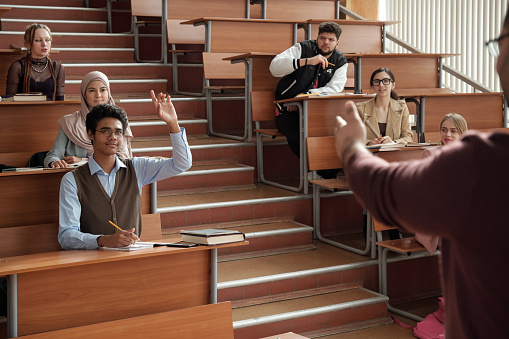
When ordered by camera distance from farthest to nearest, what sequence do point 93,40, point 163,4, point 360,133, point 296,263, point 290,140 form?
1. point 93,40
2. point 163,4
3. point 290,140
4. point 296,263
5. point 360,133

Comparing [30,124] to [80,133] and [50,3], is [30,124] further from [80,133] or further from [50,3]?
[50,3]

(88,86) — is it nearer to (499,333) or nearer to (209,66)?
(209,66)

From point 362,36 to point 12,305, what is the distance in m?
4.21

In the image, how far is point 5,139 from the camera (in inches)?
139

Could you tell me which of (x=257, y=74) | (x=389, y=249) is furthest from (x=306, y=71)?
(x=389, y=249)

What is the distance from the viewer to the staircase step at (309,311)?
2943mm

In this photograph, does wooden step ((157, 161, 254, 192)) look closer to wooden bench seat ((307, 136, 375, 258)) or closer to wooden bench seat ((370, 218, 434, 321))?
wooden bench seat ((307, 136, 375, 258))

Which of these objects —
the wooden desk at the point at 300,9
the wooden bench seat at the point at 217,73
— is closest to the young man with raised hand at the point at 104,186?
the wooden bench seat at the point at 217,73

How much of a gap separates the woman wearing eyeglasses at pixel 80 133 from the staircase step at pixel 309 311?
104cm

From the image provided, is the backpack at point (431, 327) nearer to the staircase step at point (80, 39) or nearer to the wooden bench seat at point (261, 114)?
the wooden bench seat at point (261, 114)

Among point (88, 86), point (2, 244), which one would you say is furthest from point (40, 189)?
point (88, 86)

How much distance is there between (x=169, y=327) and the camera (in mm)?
2207

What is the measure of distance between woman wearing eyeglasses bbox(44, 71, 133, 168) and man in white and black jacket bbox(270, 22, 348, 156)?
132cm

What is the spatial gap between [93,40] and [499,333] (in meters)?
5.61
